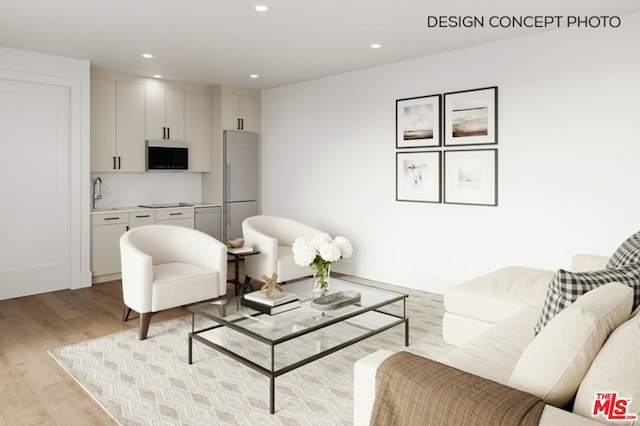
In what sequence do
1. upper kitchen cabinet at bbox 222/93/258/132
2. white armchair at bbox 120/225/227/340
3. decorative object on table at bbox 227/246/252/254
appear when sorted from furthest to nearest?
1. upper kitchen cabinet at bbox 222/93/258/132
2. decorative object on table at bbox 227/246/252/254
3. white armchair at bbox 120/225/227/340

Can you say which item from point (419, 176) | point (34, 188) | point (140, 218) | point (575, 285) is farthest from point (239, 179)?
point (575, 285)

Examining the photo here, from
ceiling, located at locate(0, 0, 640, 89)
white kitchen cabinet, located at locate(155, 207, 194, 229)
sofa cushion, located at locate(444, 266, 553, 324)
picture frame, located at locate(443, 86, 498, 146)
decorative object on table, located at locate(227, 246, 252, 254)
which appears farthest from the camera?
white kitchen cabinet, located at locate(155, 207, 194, 229)

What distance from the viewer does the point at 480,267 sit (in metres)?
4.66

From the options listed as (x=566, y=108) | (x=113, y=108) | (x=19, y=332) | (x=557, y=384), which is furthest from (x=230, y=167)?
(x=557, y=384)

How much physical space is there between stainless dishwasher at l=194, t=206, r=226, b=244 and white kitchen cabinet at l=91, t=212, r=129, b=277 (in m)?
0.99

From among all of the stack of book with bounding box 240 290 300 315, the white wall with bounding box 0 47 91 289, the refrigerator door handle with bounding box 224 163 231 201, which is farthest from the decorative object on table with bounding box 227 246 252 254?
the refrigerator door handle with bounding box 224 163 231 201

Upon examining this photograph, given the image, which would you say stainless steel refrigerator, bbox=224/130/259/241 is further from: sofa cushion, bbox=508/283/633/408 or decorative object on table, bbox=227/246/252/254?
sofa cushion, bbox=508/283/633/408

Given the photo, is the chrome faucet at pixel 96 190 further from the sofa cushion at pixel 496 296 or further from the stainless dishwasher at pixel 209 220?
the sofa cushion at pixel 496 296

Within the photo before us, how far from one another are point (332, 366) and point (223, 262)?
148cm

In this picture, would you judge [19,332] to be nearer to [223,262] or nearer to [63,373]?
[63,373]

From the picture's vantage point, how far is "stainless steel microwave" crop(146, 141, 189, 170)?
19.8 feet

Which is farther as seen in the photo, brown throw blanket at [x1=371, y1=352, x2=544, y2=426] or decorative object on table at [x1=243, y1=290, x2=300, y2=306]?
decorative object on table at [x1=243, y1=290, x2=300, y2=306]

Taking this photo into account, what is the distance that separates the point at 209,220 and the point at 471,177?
361cm

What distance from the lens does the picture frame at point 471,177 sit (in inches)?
177
